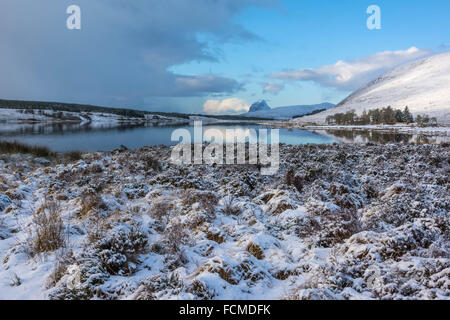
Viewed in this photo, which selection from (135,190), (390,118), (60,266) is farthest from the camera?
(390,118)

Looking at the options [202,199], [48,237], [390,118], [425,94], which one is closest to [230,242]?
[202,199]

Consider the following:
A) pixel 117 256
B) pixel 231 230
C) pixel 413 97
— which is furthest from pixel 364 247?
pixel 413 97

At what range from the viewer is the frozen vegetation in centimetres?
392

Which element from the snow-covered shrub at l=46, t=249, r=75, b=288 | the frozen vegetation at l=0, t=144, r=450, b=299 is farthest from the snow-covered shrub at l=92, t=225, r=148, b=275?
the snow-covered shrub at l=46, t=249, r=75, b=288

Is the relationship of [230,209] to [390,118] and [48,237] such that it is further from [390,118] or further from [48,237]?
[390,118]

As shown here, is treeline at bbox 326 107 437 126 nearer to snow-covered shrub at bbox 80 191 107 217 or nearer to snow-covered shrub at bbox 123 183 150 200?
snow-covered shrub at bbox 123 183 150 200

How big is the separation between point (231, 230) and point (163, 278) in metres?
2.33

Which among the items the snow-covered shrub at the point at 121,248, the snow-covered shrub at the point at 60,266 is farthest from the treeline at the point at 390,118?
the snow-covered shrub at the point at 60,266

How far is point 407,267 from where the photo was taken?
412 cm

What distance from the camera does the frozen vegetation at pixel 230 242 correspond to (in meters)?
3.92

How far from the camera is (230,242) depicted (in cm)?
559

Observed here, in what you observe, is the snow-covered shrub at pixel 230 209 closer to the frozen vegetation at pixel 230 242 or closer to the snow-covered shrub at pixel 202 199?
the frozen vegetation at pixel 230 242

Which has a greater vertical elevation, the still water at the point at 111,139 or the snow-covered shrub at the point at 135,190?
the still water at the point at 111,139
